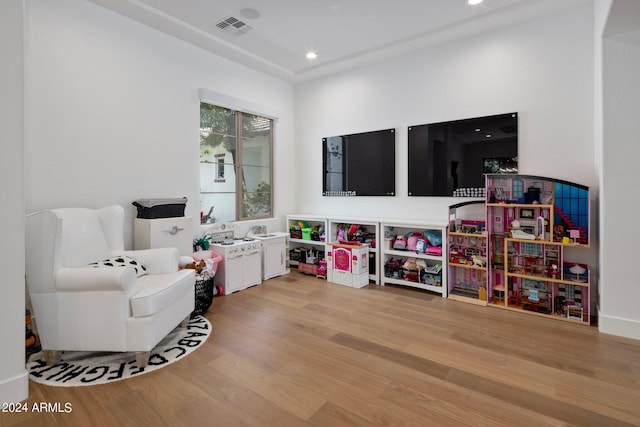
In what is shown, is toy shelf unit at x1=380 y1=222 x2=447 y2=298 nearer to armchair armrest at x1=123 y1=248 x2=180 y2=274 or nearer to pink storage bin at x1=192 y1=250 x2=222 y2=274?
pink storage bin at x1=192 y1=250 x2=222 y2=274

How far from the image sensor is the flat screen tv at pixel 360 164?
4156 mm

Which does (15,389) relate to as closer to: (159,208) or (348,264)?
(159,208)

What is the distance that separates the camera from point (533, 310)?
9.89 feet

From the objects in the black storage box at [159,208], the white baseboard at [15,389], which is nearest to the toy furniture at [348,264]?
the black storage box at [159,208]

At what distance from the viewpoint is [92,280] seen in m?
2.03

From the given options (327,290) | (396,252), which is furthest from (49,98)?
(396,252)

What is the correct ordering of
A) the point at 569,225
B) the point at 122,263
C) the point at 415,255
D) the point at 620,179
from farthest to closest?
the point at 415,255
the point at 569,225
the point at 620,179
the point at 122,263

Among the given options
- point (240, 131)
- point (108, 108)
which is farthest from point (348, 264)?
point (108, 108)

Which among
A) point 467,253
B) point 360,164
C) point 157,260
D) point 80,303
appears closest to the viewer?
point 80,303

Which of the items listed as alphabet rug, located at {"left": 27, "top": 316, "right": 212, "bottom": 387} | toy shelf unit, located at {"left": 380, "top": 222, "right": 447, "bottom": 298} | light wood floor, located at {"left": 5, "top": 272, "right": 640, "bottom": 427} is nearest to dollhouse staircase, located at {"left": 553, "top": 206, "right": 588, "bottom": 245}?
light wood floor, located at {"left": 5, "top": 272, "right": 640, "bottom": 427}

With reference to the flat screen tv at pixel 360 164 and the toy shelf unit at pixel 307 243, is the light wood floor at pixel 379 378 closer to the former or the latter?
the toy shelf unit at pixel 307 243

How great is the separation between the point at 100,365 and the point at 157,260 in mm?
831

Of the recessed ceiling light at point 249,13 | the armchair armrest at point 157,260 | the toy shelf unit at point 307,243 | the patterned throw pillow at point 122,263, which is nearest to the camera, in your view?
the patterned throw pillow at point 122,263

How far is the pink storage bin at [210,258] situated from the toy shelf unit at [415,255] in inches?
77.3
